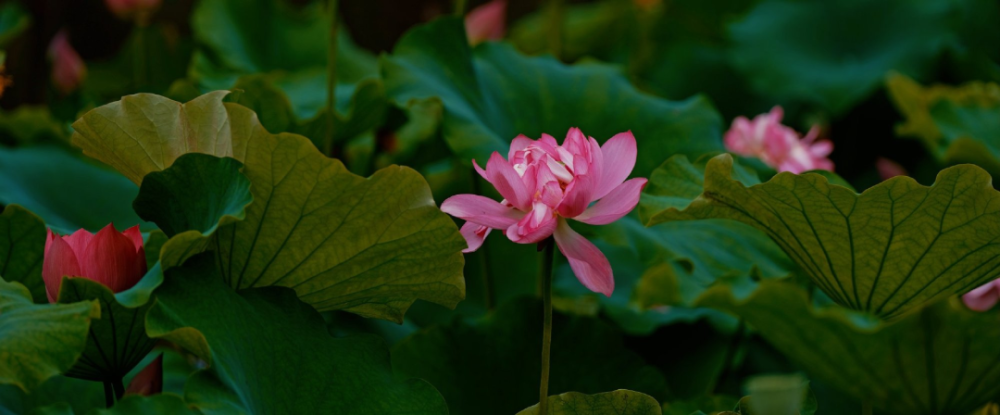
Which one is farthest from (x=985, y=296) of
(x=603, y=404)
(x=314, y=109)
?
(x=314, y=109)

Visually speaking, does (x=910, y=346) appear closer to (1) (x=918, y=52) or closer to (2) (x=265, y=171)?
(2) (x=265, y=171)

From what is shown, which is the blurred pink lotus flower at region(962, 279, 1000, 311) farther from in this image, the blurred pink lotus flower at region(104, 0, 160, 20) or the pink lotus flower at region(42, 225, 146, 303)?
the blurred pink lotus flower at region(104, 0, 160, 20)

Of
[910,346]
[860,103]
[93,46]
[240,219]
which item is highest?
[240,219]

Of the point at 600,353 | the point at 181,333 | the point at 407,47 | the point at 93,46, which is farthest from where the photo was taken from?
the point at 93,46

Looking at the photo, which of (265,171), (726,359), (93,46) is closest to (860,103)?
(726,359)

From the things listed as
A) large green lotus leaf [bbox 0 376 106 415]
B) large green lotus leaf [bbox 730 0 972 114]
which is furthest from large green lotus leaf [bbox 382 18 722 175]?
large green lotus leaf [bbox 730 0 972 114]

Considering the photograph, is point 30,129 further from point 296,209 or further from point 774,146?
point 774,146
